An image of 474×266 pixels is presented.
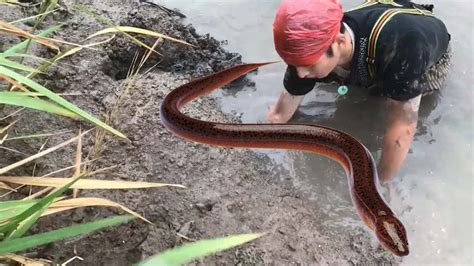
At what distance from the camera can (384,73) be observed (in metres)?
2.74

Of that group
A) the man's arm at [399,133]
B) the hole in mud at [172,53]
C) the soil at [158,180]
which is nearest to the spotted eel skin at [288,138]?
the soil at [158,180]

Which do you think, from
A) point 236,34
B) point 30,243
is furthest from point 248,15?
point 30,243

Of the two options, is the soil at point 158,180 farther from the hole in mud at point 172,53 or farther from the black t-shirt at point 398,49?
the black t-shirt at point 398,49

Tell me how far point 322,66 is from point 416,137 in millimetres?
876

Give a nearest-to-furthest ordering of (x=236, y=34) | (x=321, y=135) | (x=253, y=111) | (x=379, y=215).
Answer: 1. (x=379, y=215)
2. (x=321, y=135)
3. (x=253, y=111)
4. (x=236, y=34)

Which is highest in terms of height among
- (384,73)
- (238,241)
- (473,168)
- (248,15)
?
(238,241)

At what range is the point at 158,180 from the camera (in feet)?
8.66

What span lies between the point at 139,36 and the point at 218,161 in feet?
3.53

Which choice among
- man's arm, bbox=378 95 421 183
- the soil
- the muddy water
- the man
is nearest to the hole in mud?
the soil

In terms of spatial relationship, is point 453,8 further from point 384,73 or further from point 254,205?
point 254,205

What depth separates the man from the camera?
2492mm

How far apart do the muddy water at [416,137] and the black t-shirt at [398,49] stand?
1.47 ft

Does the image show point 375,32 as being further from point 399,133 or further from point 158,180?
point 158,180

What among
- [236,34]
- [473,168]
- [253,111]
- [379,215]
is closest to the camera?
[379,215]
